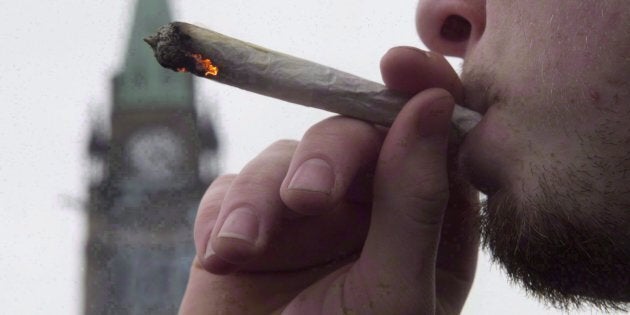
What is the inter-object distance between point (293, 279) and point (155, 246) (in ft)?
0.72

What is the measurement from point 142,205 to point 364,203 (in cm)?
27

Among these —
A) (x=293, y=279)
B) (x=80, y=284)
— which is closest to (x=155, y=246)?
(x=80, y=284)

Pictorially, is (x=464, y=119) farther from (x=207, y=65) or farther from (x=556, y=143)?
(x=207, y=65)

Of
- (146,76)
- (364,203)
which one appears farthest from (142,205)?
(364,203)

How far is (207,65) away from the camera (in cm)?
37

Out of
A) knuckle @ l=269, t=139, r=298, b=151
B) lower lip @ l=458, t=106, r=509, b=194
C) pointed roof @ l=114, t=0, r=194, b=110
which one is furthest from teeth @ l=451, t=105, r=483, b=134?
pointed roof @ l=114, t=0, r=194, b=110

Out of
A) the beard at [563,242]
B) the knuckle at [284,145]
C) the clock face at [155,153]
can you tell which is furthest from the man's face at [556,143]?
the clock face at [155,153]

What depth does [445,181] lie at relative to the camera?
42cm

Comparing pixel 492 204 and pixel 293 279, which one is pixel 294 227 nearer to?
pixel 293 279

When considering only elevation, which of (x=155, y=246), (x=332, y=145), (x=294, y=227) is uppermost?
(x=332, y=145)

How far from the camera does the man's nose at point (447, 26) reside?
480mm

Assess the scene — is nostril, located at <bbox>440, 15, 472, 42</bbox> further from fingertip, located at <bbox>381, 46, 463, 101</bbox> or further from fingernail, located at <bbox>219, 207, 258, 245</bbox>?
fingernail, located at <bbox>219, 207, 258, 245</bbox>

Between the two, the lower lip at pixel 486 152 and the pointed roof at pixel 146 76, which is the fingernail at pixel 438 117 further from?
the pointed roof at pixel 146 76

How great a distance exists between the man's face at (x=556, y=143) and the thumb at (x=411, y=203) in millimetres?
32
